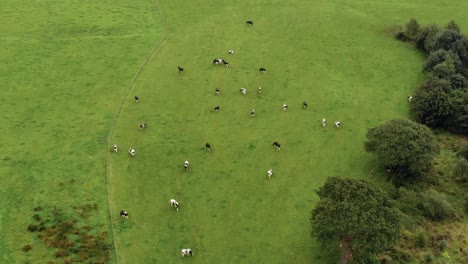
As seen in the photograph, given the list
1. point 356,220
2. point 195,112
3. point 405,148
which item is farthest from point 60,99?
point 356,220

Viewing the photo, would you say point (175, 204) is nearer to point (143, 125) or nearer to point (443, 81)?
point (143, 125)

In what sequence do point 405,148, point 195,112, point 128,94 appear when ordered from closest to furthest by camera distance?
point 405,148 → point 195,112 → point 128,94

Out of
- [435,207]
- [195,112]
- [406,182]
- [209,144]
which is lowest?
[195,112]

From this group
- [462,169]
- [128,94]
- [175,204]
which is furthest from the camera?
[128,94]

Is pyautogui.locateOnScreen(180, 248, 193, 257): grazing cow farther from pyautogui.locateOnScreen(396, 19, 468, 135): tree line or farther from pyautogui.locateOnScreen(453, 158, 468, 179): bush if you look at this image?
pyautogui.locateOnScreen(396, 19, 468, 135): tree line

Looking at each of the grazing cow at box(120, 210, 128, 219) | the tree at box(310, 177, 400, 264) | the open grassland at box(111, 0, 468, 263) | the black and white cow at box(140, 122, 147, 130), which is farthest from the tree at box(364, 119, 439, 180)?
the black and white cow at box(140, 122, 147, 130)

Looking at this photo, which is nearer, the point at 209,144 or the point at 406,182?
the point at 406,182

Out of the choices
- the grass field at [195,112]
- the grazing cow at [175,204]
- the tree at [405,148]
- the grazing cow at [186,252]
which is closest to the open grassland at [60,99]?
the grass field at [195,112]

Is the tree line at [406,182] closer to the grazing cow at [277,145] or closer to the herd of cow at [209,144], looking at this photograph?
the grazing cow at [277,145]
